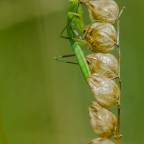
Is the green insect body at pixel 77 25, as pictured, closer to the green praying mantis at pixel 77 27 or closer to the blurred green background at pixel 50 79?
the green praying mantis at pixel 77 27

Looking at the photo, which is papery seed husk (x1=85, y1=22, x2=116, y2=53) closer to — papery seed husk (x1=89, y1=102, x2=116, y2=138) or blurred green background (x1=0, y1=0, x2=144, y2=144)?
papery seed husk (x1=89, y1=102, x2=116, y2=138)

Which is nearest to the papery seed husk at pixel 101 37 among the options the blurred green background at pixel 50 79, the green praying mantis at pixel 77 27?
the green praying mantis at pixel 77 27

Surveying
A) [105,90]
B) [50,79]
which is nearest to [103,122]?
[105,90]

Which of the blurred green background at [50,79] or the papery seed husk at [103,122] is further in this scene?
the blurred green background at [50,79]

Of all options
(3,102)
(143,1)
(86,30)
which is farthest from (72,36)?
(143,1)

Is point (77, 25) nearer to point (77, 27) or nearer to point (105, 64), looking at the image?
point (77, 27)

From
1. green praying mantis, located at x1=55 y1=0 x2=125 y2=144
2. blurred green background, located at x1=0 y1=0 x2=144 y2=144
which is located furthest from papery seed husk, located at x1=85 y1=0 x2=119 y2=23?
blurred green background, located at x1=0 y1=0 x2=144 y2=144
